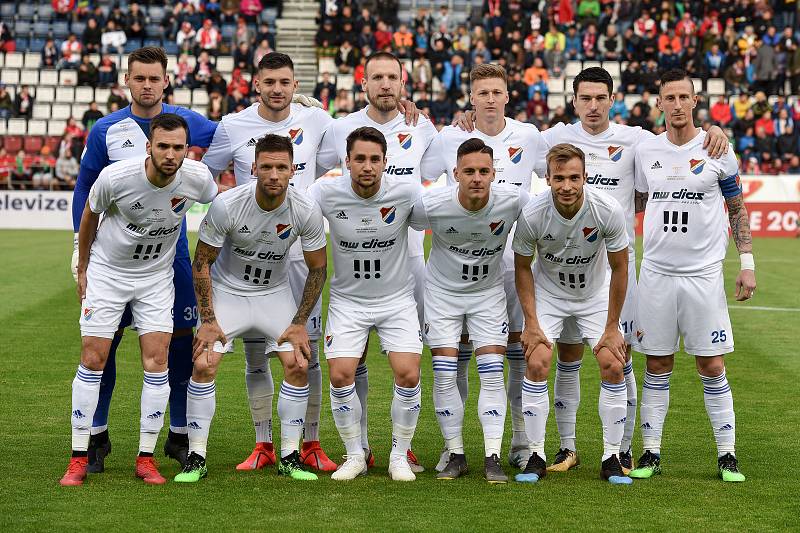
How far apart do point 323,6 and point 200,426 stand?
29744 mm

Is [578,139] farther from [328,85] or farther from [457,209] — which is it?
[328,85]

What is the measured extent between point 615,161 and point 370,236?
6.01 feet

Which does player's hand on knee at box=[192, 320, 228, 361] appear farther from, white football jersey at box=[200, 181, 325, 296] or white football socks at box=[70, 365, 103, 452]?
white football socks at box=[70, 365, 103, 452]

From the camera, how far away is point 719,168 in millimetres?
7879

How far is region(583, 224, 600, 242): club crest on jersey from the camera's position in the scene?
7.70m

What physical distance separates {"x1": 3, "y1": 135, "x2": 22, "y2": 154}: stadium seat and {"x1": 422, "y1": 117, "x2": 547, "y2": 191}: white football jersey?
26.1 metres

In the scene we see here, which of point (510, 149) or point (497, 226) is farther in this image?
point (510, 149)

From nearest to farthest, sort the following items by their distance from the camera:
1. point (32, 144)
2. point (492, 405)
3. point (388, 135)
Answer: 1. point (492, 405)
2. point (388, 135)
3. point (32, 144)

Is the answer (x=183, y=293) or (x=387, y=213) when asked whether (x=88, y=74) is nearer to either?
(x=183, y=293)

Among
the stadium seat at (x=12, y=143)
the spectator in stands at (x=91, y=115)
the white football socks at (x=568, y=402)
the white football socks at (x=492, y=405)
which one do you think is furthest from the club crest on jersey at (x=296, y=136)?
the stadium seat at (x=12, y=143)

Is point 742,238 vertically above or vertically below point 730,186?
below

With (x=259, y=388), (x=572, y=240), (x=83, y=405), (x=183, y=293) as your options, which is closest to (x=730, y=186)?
(x=572, y=240)

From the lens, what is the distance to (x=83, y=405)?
7.51m

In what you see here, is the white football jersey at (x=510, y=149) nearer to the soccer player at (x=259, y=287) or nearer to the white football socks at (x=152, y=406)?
the soccer player at (x=259, y=287)
